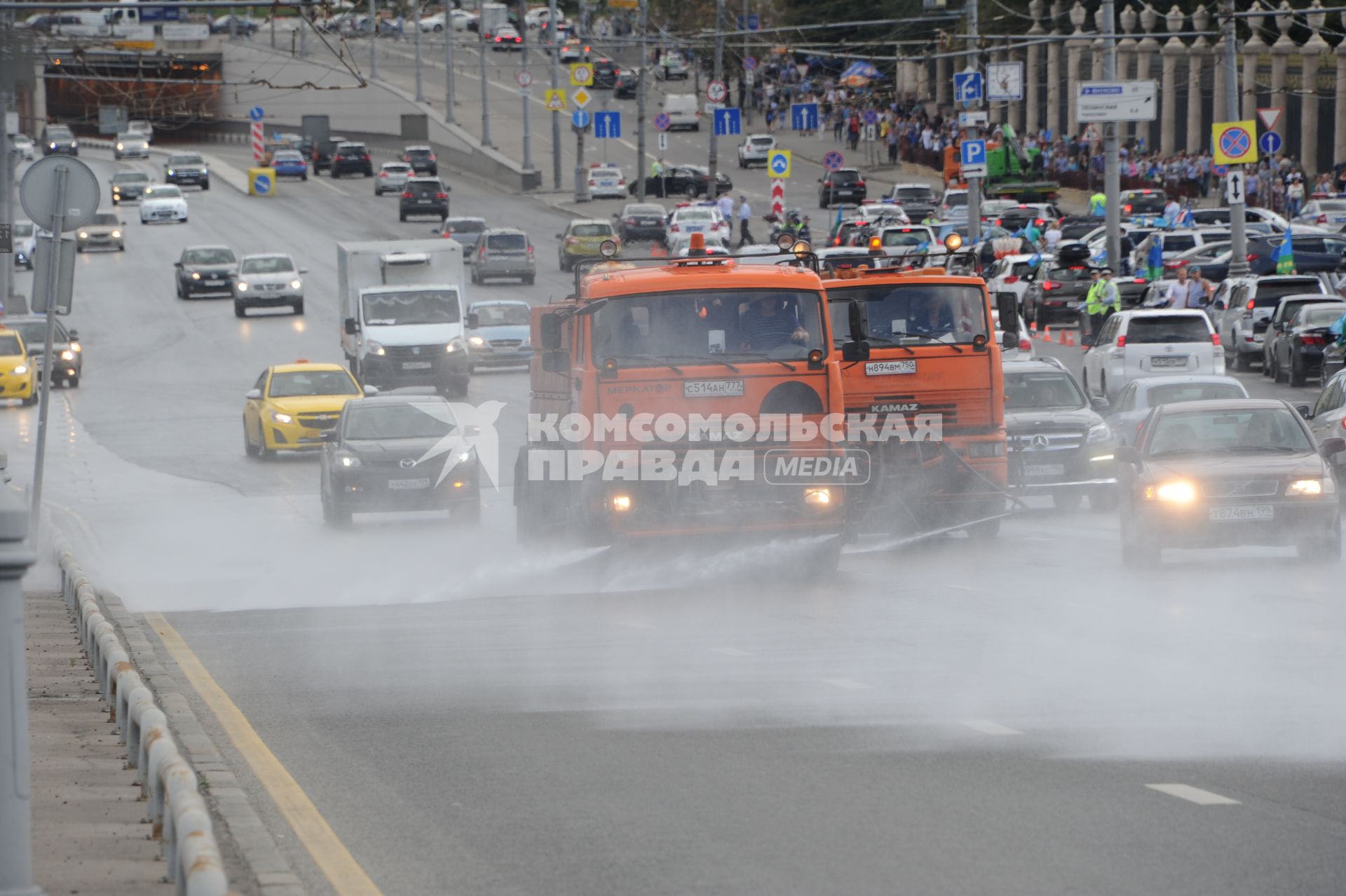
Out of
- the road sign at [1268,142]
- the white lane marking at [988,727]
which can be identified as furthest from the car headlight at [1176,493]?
the road sign at [1268,142]

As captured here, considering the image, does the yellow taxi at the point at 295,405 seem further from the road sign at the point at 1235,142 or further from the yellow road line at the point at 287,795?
the road sign at the point at 1235,142

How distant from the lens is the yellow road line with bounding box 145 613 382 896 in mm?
7898

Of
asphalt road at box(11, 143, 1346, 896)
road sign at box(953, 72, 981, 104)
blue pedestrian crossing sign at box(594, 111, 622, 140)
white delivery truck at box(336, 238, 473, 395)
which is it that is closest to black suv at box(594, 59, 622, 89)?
blue pedestrian crossing sign at box(594, 111, 622, 140)

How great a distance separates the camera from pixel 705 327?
59.0ft

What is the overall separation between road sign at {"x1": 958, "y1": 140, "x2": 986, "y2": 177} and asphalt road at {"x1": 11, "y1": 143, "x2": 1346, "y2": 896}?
96.2 ft

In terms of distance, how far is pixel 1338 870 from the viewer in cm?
758

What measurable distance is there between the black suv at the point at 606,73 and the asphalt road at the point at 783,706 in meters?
76.5

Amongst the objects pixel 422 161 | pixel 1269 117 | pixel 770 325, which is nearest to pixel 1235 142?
pixel 1269 117

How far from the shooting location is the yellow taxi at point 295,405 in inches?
1302

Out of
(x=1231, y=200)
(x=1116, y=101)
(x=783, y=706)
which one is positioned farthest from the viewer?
(x=1116, y=101)

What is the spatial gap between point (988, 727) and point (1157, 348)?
24.4 metres

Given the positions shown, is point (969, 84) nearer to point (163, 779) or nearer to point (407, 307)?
point (407, 307)

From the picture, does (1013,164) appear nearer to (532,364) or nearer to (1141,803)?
(532,364)

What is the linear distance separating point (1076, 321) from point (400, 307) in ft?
51.6
